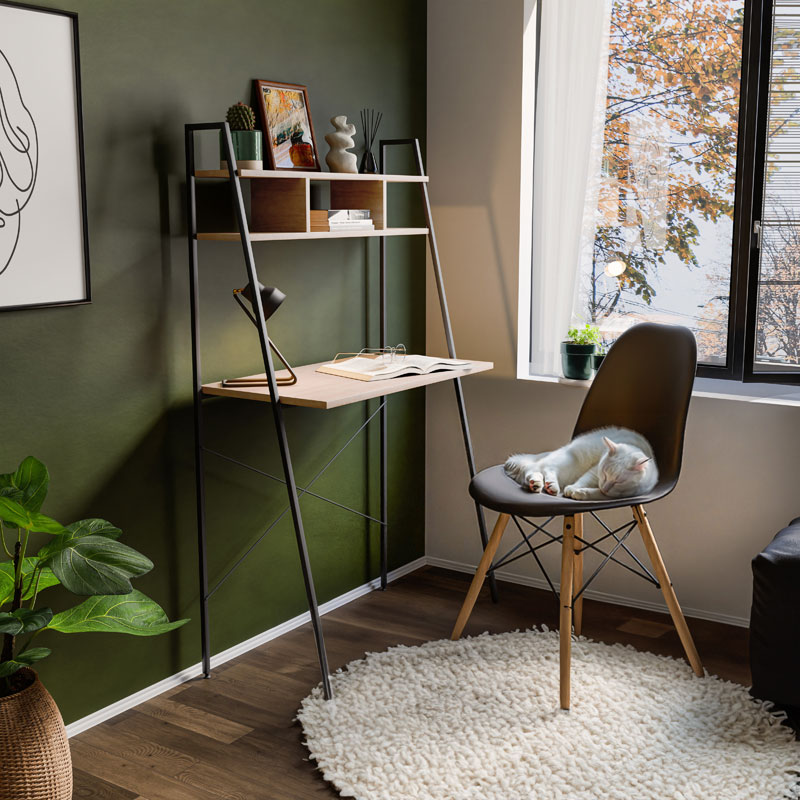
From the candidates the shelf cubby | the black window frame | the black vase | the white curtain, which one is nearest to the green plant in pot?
the shelf cubby

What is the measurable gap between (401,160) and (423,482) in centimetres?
122

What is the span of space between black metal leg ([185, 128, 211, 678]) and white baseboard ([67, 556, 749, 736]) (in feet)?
0.34

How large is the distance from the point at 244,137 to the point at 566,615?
1.53m

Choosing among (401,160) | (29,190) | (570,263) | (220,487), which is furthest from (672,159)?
(29,190)

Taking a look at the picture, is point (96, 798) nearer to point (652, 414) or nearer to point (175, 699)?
point (175, 699)

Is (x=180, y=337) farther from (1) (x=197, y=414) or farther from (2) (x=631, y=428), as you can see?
(2) (x=631, y=428)

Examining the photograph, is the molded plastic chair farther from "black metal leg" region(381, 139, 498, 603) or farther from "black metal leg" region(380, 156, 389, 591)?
"black metal leg" region(380, 156, 389, 591)

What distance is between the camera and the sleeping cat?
2611mm

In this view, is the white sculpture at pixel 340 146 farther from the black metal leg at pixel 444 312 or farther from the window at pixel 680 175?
the window at pixel 680 175

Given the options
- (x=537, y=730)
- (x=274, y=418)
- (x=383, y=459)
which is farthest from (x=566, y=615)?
(x=383, y=459)

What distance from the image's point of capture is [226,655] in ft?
9.71

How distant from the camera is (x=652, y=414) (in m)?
2.86

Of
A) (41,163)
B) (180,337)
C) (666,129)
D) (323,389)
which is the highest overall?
(666,129)

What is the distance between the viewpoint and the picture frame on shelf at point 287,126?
284 cm
